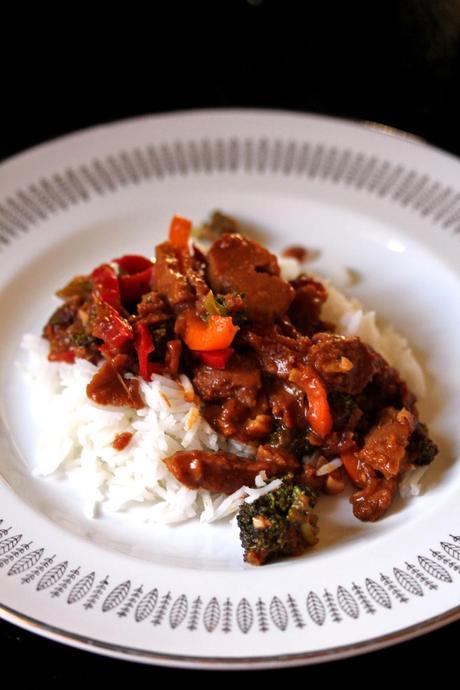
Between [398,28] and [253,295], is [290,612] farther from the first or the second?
[398,28]

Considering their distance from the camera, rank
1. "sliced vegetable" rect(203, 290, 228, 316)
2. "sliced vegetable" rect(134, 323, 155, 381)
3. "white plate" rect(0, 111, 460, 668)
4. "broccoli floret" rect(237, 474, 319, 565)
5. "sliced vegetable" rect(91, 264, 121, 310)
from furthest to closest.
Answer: "sliced vegetable" rect(91, 264, 121, 310) < "sliced vegetable" rect(134, 323, 155, 381) < "sliced vegetable" rect(203, 290, 228, 316) < "broccoli floret" rect(237, 474, 319, 565) < "white plate" rect(0, 111, 460, 668)

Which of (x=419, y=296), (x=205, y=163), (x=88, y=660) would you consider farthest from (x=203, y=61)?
(x=88, y=660)

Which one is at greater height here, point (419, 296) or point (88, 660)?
point (419, 296)

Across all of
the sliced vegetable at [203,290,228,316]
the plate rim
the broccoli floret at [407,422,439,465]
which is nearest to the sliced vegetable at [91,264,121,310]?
the sliced vegetable at [203,290,228,316]

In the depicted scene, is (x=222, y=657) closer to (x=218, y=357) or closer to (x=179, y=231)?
(x=218, y=357)

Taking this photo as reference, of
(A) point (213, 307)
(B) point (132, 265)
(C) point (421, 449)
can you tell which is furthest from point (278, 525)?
(B) point (132, 265)

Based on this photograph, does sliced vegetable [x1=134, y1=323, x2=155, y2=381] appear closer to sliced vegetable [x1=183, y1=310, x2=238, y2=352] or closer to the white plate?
sliced vegetable [x1=183, y1=310, x2=238, y2=352]

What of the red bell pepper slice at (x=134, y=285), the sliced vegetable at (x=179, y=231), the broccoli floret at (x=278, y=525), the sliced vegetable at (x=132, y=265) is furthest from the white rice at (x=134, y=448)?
the sliced vegetable at (x=179, y=231)
